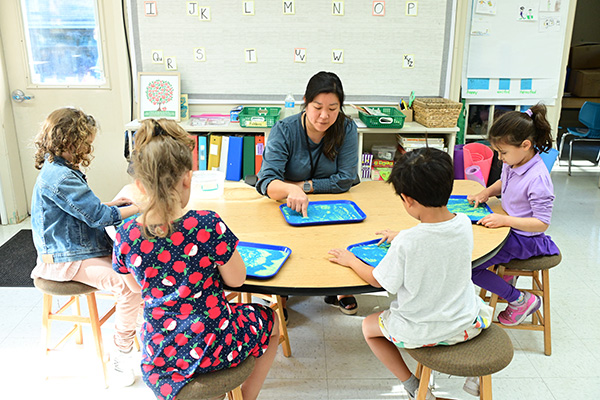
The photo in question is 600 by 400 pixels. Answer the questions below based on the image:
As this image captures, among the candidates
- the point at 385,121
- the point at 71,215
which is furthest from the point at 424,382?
the point at 385,121

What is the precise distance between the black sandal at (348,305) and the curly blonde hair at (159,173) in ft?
4.88

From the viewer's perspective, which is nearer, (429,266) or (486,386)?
(429,266)

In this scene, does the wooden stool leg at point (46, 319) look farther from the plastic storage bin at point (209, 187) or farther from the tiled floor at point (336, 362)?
the plastic storage bin at point (209, 187)

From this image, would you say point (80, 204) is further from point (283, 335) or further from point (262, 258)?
point (283, 335)

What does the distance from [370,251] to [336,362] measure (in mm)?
810

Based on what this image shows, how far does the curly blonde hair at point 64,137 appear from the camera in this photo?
6.02 ft

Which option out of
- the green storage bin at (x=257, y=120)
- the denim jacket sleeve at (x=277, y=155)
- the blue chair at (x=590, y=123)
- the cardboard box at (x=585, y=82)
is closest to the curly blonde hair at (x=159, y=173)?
the denim jacket sleeve at (x=277, y=155)

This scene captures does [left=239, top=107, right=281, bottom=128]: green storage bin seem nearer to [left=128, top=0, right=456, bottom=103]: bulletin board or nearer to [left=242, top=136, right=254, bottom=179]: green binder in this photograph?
[left=242, top=136, right=254, bottom=179]: green binder

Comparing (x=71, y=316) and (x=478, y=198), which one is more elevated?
(x=478, y=198)

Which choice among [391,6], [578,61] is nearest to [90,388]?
[391,6]

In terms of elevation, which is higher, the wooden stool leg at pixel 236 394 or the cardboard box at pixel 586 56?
the cardboard box at pixel 586 56

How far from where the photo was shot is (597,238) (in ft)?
11.7

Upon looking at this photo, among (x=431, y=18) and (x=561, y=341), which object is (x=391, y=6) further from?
(x=561, y=341)

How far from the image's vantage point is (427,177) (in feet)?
4.54
